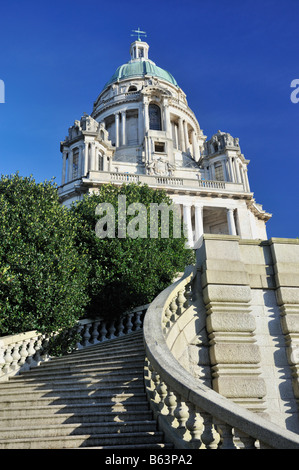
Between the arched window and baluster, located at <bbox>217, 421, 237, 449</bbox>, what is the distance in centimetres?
5374

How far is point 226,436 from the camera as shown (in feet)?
16.6

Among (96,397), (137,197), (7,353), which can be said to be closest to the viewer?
(96,397)

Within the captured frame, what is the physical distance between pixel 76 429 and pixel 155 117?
54.3 m

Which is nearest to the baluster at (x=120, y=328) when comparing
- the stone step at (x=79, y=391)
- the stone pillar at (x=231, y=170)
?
the stone step at (x=79, y=391)

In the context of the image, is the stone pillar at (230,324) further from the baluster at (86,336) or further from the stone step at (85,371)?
the baluster at (86,336)

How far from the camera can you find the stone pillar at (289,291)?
919 cm

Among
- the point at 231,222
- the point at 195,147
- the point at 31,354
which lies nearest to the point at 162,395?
the point at 31,354

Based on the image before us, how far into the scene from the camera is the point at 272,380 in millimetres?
9008

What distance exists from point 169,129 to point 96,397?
49290mm

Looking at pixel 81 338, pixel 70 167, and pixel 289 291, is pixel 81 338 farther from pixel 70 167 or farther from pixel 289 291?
pixel 70 167

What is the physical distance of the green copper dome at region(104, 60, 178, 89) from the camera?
6334cm

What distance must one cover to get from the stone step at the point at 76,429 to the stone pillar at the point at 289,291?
4.01m

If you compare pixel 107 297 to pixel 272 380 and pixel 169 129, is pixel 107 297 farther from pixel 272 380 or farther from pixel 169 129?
pixel 169 129
